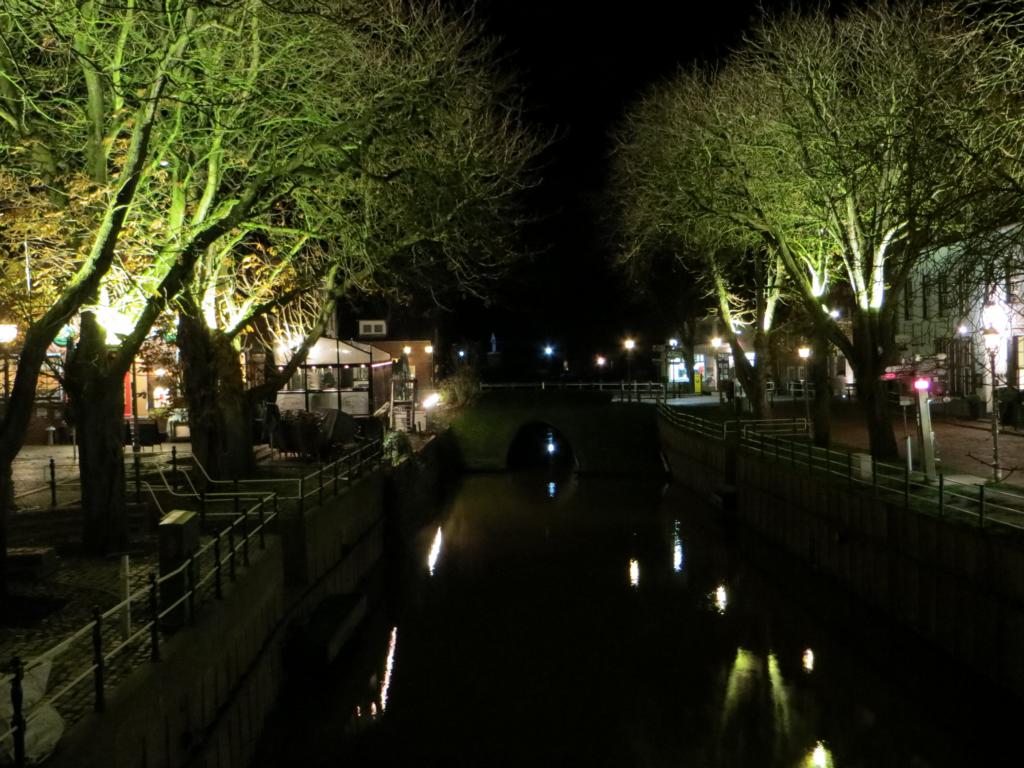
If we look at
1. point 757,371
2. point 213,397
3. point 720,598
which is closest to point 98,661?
point 213,397

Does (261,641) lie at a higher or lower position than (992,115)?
lower

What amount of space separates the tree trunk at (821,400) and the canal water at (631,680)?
511 cm

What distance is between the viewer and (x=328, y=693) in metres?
14.1

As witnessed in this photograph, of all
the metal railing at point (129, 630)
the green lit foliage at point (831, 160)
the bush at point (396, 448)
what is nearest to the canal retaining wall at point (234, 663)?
the metal railing at point (129, 630)

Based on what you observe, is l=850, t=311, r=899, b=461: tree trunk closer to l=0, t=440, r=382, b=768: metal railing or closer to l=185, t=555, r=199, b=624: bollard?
l=0, t=440, r=382, b=768: metal railing

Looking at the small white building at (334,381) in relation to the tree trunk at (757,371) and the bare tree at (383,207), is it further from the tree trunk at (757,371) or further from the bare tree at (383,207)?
the tree trunk at (757,371)

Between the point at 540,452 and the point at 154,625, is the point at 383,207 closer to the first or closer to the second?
the point at 154,625

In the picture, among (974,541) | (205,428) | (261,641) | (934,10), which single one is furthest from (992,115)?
(205,428)

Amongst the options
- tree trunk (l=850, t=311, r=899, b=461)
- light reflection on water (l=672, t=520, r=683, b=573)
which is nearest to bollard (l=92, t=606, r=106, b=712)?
light reflection on water (l=672, t=520, r=683, b=573)

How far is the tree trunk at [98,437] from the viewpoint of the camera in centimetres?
1367

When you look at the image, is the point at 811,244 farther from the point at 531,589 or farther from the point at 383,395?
the point at 383,395

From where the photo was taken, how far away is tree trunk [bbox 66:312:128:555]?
13.7 metres

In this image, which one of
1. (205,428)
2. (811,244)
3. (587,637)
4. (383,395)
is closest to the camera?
(587,637)

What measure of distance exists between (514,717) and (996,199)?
9929 mm
